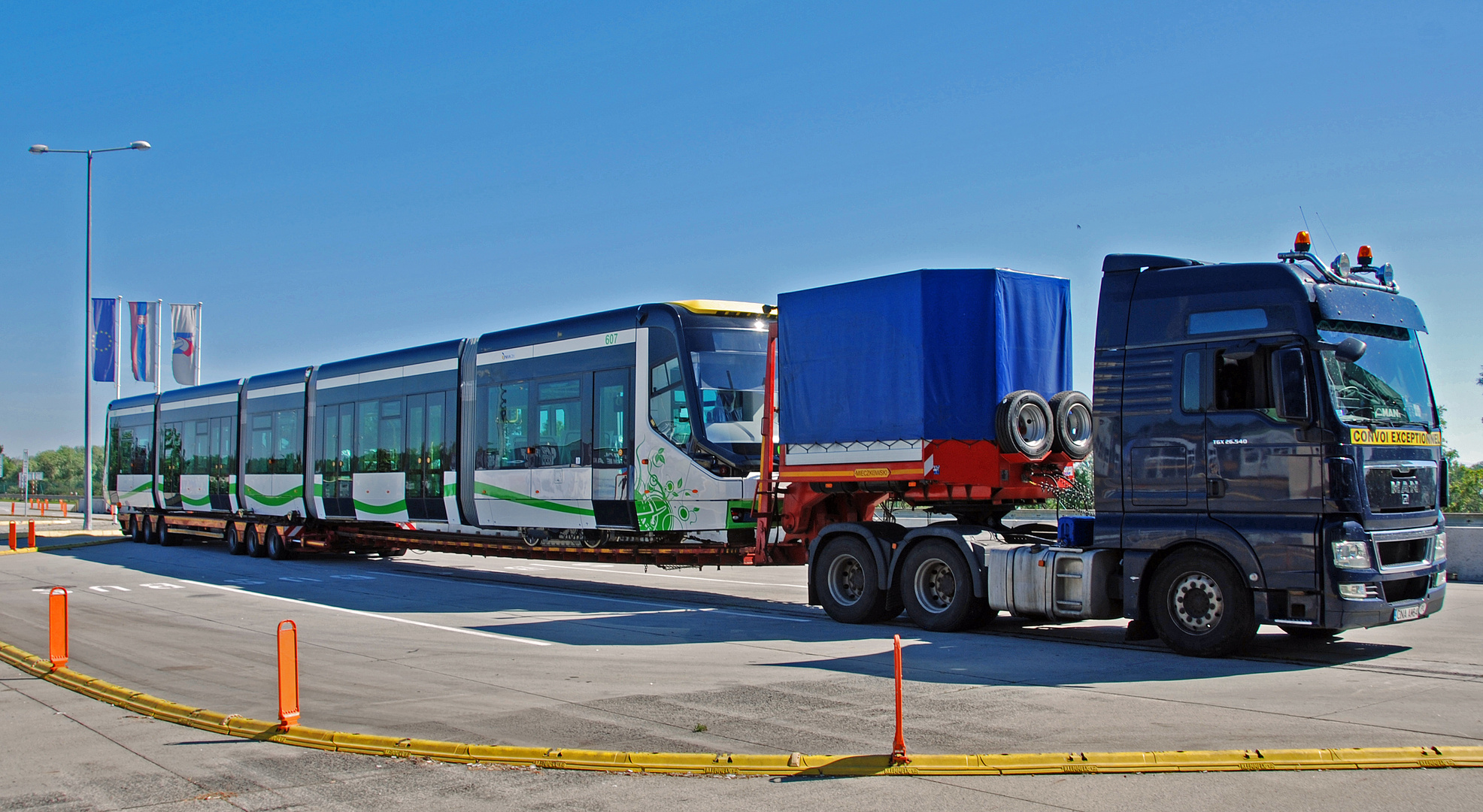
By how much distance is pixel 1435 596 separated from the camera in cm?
1091

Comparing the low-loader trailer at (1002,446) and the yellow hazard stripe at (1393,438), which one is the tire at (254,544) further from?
the yellow hazard stripe at (1393,438)

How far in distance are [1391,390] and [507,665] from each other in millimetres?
8730

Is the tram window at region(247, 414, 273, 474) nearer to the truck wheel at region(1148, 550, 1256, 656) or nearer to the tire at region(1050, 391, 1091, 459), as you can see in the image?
the tire at region(1050, 391, 1091, 459)

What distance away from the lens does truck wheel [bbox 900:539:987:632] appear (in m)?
12.6

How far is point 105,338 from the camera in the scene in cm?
4194

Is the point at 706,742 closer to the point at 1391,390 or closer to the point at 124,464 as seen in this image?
the point at 1391,390

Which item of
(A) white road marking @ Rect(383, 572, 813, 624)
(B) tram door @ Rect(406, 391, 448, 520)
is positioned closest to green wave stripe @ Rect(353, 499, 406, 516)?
(B) tram door @ Rect(406, 391, 448, 520)

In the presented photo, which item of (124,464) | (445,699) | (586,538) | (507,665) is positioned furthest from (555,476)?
(124,464)

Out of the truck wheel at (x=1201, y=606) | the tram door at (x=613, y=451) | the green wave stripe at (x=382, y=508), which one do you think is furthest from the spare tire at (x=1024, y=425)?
the green wave stripe at (x=382, y=508)

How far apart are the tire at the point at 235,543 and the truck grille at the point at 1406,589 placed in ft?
85.5

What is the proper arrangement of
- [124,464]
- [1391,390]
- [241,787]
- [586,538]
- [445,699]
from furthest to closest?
[124,464], [586,538], [1391,390], [445,699], [241,787]

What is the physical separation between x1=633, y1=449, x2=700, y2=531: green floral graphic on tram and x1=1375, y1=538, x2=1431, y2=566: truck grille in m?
8.53

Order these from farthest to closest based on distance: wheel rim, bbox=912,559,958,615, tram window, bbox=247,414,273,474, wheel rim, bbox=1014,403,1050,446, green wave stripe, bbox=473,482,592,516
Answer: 1. tram window, bbox=247,414,273,474
2. green wave stripe, bbox=473,482,592,516
3. wheel rim, bbox=912,559,958,615
4. wheel rim, bbox=1014,403,1050,446

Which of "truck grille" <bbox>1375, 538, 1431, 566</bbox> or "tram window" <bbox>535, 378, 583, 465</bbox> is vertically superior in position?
"tram window" <bbox>535, 378, 583, 465</bbox>
